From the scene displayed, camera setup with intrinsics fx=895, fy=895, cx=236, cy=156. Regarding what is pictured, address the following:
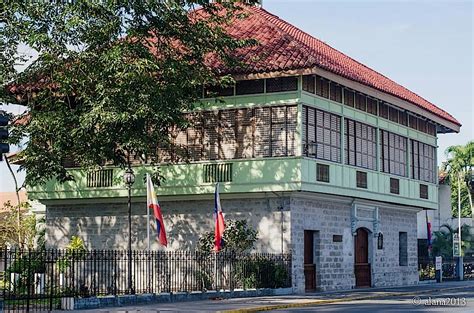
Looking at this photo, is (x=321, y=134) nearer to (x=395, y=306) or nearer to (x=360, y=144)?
(x=360, y=144)

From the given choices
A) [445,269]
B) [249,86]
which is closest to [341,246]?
[249,86]

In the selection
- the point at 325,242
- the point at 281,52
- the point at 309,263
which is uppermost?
the point at 281,52

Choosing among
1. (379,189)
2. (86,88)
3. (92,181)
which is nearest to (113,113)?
(86,88)

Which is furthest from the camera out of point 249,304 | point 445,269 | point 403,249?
point 445,269

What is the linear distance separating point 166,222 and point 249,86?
6.28 meters

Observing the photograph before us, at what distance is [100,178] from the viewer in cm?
3447

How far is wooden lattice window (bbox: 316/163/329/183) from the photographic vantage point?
3177 centimetres

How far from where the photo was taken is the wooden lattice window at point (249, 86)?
31.8 m

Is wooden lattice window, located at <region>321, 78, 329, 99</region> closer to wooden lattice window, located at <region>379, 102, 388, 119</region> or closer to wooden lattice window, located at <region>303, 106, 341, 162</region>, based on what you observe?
wooden lattice window, located at <region>303, 106, 341, 162</region>

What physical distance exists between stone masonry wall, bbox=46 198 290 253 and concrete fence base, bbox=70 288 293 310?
2.44 meters

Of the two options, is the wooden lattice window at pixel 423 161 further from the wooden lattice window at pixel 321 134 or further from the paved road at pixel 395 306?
the paved road at pixel 395 306

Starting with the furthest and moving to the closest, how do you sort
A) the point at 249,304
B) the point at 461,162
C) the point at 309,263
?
the point at 461,162, the point at 309,263, the point at 249,304

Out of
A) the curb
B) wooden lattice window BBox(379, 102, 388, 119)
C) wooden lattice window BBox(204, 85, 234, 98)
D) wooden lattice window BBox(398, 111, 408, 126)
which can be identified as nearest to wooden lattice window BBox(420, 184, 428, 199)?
wooden lattice window BBox(398, 111, 408, 126)

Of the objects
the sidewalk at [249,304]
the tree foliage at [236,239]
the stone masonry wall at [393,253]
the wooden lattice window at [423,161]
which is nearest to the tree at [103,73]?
the tree foliage at [236,239]
